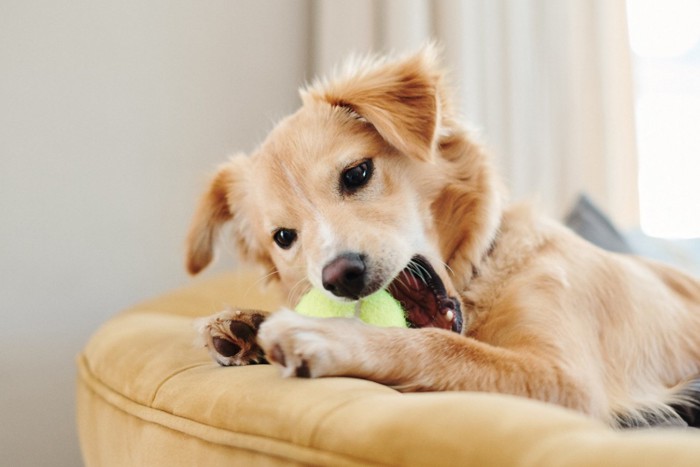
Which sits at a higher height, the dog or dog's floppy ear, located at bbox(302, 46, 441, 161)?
dog's floppy ear, located at bbox(302, 46, 441, 161)

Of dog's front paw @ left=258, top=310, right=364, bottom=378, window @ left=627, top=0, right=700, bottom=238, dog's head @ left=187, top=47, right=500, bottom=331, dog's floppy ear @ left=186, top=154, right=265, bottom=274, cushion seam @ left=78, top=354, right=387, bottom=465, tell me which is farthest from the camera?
window @ left=627, top=0, right=700, bottom=238

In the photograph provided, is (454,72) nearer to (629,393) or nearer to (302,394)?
(629,393)

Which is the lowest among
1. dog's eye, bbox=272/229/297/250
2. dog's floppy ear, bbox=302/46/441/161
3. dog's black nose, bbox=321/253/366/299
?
dog's eye, bbox=272/229/297/250

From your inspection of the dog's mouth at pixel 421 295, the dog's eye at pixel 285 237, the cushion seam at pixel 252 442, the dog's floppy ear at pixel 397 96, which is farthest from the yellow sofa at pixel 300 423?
the dog's floppy ear at pixel 397 96

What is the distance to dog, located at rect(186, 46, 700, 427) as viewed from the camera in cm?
121

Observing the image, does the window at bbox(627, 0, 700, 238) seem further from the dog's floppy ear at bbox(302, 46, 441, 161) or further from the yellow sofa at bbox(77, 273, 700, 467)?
the yellow sofa at bbox(77, 273, 700, 467)

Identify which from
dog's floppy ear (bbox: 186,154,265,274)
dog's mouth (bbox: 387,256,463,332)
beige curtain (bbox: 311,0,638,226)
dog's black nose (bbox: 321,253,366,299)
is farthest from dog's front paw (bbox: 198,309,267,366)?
beige curtain (bbox: 311,0,638,226)

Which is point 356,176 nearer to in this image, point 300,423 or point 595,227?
point 300,423

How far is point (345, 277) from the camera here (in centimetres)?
129

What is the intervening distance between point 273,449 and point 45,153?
6.26 feet

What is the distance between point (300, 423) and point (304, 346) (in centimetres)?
19

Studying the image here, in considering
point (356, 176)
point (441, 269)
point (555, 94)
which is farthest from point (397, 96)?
point (555, 94)

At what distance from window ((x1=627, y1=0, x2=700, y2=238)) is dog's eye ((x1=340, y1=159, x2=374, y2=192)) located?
200cm

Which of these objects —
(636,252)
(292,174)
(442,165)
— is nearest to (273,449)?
(292,174)
